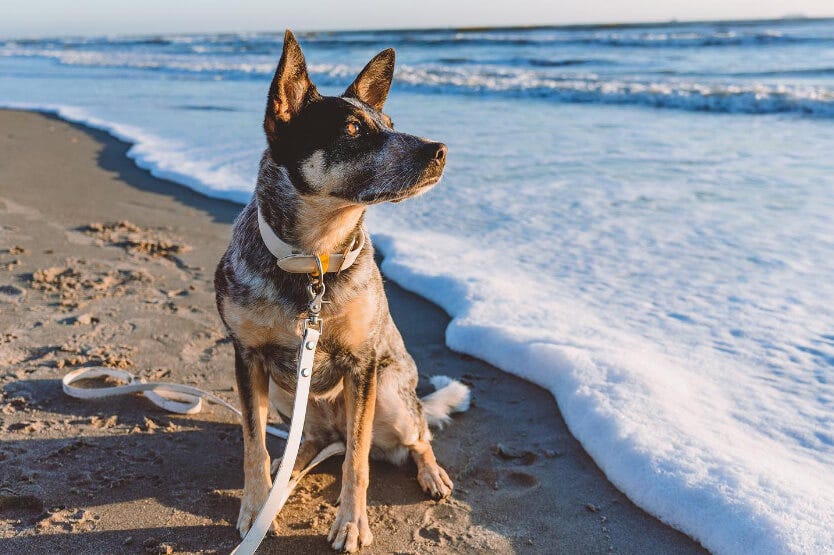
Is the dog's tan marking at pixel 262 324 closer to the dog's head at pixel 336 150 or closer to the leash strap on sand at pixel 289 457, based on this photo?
the leash strap on sand at pixel 289 457

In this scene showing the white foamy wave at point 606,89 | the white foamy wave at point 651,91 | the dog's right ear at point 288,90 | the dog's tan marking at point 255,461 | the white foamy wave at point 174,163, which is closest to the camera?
the dog's right ear at point 288,90

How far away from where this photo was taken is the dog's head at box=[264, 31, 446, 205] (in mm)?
2703

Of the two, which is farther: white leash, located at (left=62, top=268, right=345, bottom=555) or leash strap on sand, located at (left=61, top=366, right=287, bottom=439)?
leash strap on sand, located at (left=61, top=366, right=287, bottom=439)

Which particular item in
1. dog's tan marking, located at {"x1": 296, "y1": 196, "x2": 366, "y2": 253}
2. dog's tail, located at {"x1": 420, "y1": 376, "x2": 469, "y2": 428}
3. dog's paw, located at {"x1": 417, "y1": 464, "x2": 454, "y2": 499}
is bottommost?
dog's paw, located at {"x1": 417, "y1": 464, "x2": 454, "y2": 499}

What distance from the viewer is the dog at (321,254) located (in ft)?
8.95

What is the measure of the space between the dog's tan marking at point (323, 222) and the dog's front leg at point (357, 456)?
0.56m

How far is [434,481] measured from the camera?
10.6 ft

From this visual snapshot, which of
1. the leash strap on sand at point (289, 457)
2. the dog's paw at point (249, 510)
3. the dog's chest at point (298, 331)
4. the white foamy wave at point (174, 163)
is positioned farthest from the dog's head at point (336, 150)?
the white foamy wave at point (174, 163)

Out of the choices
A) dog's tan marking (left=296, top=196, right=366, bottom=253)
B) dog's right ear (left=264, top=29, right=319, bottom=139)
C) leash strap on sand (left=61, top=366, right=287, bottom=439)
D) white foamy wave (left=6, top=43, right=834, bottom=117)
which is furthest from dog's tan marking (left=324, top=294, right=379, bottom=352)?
white foamy wave (left=6, top=43, right=834, bottom=117)

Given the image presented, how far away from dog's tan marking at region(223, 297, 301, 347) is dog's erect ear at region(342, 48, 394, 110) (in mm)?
1067

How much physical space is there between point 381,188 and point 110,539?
1763mm

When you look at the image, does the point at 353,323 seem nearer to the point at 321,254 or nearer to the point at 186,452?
the point at 321,254

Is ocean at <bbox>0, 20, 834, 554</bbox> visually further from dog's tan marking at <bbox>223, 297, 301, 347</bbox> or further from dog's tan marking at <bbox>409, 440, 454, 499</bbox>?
dog's tan marking at <bbox>223, 297, 301, 347</bbox>

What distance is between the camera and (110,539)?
2.78 metres
